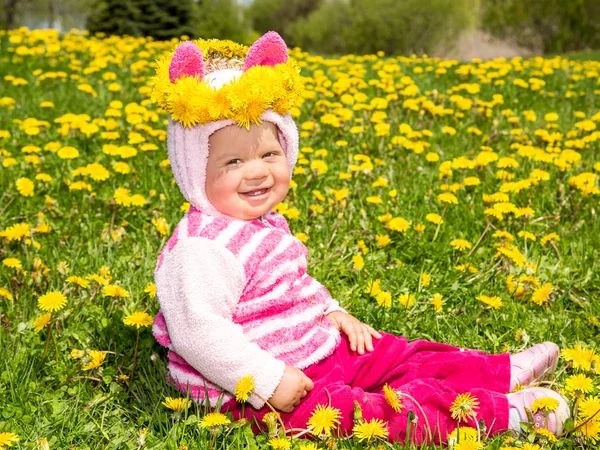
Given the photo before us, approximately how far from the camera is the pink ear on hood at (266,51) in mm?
2020

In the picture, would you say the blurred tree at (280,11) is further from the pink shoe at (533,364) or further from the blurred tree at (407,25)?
the pink shoe at (533,364)

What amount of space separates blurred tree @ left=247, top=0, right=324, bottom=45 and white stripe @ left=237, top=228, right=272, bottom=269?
41118 millimetres

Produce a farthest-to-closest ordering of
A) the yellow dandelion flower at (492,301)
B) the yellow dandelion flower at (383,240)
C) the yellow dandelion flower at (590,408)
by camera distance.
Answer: the yellow dandelion flower at (383,240) < the yellow dandelion flower at (492,301) < the yellow dandelion flower at (590,408)

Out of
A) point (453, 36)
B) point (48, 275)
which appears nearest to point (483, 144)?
point (48, 275)

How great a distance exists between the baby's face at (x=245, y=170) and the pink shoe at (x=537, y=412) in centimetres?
99

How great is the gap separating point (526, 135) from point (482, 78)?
6.75 feet

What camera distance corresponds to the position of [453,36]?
27.6 m

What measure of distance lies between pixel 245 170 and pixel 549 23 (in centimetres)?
2524

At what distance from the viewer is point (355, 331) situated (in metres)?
2.33

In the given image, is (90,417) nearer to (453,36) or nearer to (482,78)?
(482,78)

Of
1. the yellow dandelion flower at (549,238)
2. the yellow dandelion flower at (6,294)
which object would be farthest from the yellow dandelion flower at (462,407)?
the yellow dandelion flower at (6,294)

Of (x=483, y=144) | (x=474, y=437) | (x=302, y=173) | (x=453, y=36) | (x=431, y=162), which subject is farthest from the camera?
(x=453, y=36)

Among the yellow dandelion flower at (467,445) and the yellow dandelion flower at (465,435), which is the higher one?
the yellow dandelion flower at (467,445)

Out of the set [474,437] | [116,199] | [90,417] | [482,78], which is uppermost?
[482,78]
